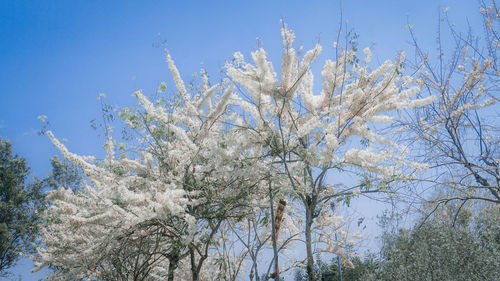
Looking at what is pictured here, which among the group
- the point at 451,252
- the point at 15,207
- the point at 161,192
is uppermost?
the point at 15,207

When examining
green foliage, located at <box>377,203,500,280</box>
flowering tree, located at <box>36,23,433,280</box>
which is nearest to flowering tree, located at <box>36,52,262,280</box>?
flowering tree, located at <box>36,23,433,280</box>

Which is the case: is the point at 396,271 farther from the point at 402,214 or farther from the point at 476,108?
the point at 476,108

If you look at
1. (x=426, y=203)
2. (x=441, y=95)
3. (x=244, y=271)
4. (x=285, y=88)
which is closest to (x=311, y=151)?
(x=285, y=88)

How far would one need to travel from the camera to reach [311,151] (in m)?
5.41

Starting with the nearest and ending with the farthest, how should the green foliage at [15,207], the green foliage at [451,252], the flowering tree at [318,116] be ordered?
the flowering tree at [318,116] → the green foliage at [451,252] → the green foliage at [15,207]

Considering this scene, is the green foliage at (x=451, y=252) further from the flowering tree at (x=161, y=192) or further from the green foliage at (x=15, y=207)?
the green foliage at (x=15, y=207)

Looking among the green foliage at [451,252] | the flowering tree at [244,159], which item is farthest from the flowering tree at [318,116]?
the green foliage at [451,252]

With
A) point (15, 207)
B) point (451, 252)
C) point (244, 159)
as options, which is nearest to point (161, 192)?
point (244, 159)

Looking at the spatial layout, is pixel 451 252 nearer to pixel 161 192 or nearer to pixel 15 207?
pixel 161 192

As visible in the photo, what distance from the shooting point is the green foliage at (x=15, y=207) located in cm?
1752

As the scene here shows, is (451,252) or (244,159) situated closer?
(244,159)

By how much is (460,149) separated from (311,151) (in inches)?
147

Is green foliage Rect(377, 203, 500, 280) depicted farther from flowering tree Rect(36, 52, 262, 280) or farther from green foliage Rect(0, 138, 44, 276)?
green foliage Rect(0, 138, 44, 276)

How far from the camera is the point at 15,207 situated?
18516mm
